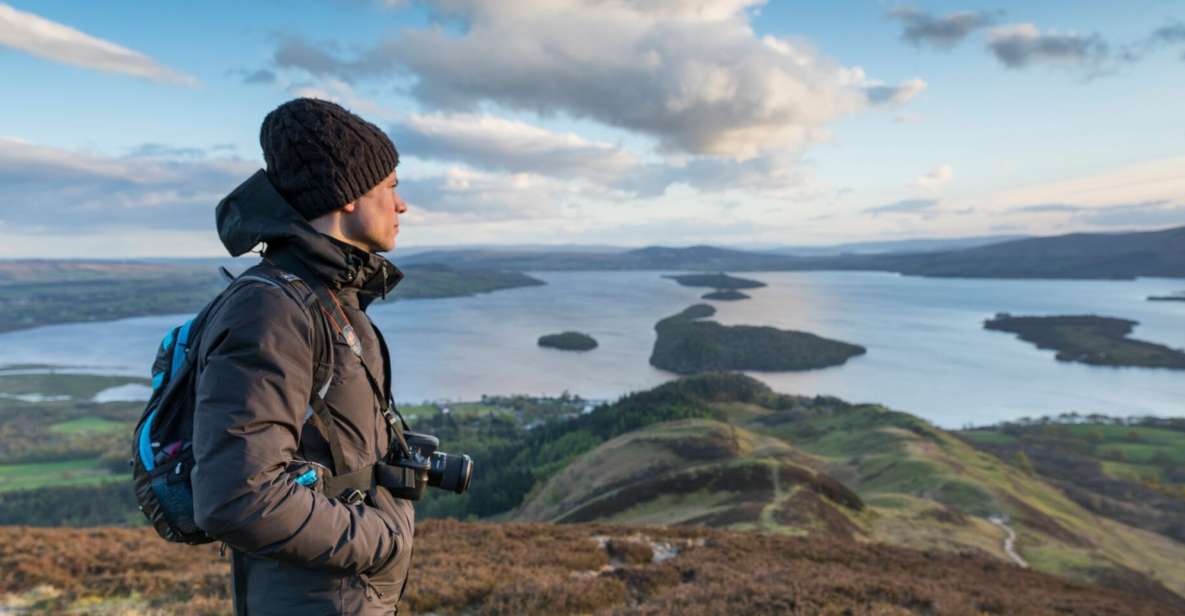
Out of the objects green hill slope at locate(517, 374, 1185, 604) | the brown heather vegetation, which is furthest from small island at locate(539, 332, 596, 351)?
the brown heather vegetation

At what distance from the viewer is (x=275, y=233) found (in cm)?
250

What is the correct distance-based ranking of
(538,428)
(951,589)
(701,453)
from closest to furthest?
(951,589), (701,453), (538,428)

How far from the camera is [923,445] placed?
54188 mm

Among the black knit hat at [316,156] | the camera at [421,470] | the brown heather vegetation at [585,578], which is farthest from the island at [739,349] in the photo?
the black knit hat at [316,156]

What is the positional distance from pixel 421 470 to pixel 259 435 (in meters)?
0.80

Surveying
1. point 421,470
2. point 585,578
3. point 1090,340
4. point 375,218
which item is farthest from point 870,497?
point 1090,340

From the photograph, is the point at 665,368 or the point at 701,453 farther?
the point at 665,368

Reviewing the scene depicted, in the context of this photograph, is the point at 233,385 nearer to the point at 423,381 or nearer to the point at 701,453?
the point at 701,453

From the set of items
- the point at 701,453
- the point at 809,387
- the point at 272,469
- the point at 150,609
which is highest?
the point at 272,469

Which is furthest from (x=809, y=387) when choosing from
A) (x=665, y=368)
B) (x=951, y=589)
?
(x=951, y=589)

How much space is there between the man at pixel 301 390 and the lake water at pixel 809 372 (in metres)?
95.0

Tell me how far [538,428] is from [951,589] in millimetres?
71922

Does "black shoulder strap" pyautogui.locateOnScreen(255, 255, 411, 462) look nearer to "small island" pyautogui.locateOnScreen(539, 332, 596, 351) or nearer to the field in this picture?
the field

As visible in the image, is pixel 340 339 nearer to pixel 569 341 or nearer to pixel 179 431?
pixel 179 431
